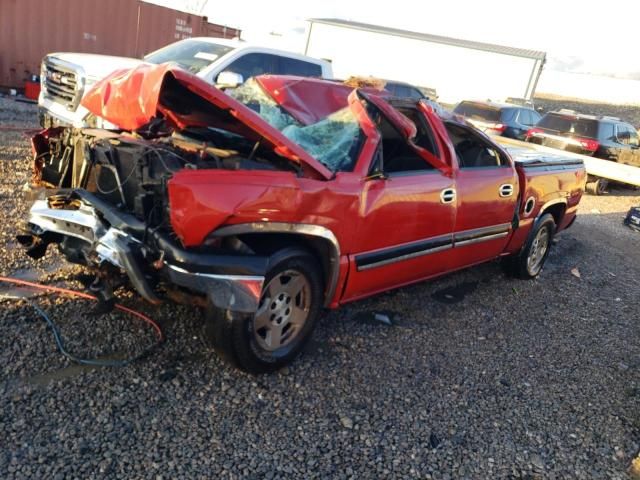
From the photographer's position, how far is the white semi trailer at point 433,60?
112ft

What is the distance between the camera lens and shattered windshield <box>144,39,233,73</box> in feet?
25.0

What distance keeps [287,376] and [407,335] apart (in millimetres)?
1166

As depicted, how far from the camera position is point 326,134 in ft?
12.6

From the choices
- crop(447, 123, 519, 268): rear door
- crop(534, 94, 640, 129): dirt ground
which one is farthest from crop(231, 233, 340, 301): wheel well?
crop(534, 94, 640, 129): dirt ground

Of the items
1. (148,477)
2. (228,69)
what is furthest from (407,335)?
(228,69)

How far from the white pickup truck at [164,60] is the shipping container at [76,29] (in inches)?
252

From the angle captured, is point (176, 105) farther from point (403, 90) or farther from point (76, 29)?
point (403, 90)

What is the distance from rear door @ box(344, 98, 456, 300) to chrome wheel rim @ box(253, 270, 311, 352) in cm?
40

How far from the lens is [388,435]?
3025 millimetres

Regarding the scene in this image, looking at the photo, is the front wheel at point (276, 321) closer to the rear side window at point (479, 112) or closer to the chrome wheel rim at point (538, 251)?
the chrome wheel rim at point (538, 251)

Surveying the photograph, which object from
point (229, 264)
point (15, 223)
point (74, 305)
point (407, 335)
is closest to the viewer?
point (229, 264)

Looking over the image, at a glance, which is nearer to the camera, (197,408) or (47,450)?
(47,450)

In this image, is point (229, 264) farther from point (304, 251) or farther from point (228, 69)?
point (228, 69)

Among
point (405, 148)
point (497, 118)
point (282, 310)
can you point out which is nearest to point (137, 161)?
point (282, 310)
